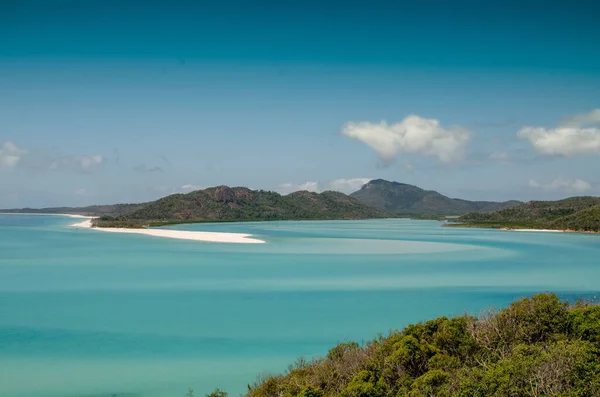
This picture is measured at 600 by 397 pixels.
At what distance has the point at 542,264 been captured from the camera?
110ft

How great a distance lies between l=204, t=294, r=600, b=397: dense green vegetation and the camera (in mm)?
7902

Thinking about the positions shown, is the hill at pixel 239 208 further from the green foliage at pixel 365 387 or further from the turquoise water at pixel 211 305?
the green foliage at pixel 365 387

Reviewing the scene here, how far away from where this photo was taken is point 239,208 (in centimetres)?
12331

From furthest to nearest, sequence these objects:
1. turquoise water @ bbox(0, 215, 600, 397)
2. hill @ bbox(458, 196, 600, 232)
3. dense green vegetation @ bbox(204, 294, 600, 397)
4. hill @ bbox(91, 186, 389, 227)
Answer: hill @ bbox(91, 186, 389, 227) < hill @ bbox(458, 196, 600, 232) < turquoise water @ bbox(0, 215, 600, 397) < dense green vegetation @ bbox(204, 294, 600, 397)

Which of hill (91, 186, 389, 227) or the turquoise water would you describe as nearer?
the turquoise water

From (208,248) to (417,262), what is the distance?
A: 1817 cm

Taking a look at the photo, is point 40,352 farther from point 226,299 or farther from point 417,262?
point 417,262

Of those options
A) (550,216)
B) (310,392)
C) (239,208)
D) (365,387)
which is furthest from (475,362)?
(239,208)

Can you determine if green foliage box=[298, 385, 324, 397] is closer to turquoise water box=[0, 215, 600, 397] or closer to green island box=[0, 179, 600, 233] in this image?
turquoise water box=[0, 215, 600, 397]

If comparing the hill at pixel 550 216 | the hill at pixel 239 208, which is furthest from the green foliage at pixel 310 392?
the hill at pixel 239 208

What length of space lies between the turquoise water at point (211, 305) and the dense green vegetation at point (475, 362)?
3271 millimetres

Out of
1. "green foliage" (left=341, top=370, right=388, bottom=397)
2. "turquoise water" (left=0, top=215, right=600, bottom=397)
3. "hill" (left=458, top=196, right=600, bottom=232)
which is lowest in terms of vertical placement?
"turquoise water" (left=0, top=215, right=600, bottom=397)

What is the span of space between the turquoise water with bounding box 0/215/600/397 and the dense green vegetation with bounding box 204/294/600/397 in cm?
327

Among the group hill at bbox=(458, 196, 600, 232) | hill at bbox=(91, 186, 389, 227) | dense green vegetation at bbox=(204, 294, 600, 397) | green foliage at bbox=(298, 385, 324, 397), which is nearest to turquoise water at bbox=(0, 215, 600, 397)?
dense green vegetation at bbox=(204, 294, 600, 397)
